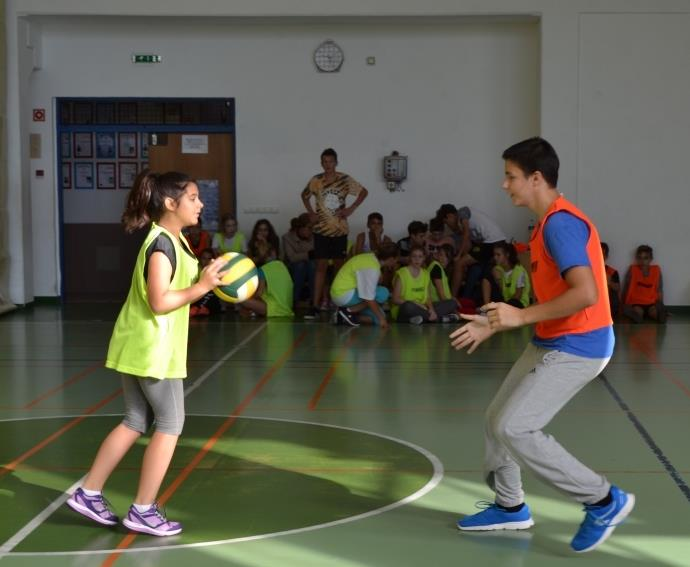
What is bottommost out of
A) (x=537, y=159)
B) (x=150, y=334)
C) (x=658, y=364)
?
(x=658, y=364)

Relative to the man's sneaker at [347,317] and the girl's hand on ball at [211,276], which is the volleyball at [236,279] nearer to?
the girl's hand on ball at [211,276]

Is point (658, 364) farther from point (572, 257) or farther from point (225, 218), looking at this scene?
point (225, 218)

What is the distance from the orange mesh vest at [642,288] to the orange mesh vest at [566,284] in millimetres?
9889

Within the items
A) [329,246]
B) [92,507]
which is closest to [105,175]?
[329,246]

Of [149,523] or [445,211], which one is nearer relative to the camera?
[149,523]

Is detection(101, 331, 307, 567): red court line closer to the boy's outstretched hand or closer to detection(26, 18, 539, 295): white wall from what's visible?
the boy's outstretched hand

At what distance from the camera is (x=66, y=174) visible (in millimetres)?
15828

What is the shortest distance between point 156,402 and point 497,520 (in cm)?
157

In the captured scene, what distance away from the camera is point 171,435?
4.90 meters

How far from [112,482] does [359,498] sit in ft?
4.28

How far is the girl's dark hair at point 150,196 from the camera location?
502 centimetres

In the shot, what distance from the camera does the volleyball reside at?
5.09 meters

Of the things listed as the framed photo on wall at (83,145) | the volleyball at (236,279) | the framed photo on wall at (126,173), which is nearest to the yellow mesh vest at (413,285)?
the framed photo on wall at (126,173)

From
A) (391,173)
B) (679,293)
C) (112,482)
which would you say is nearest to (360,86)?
(391,173)
